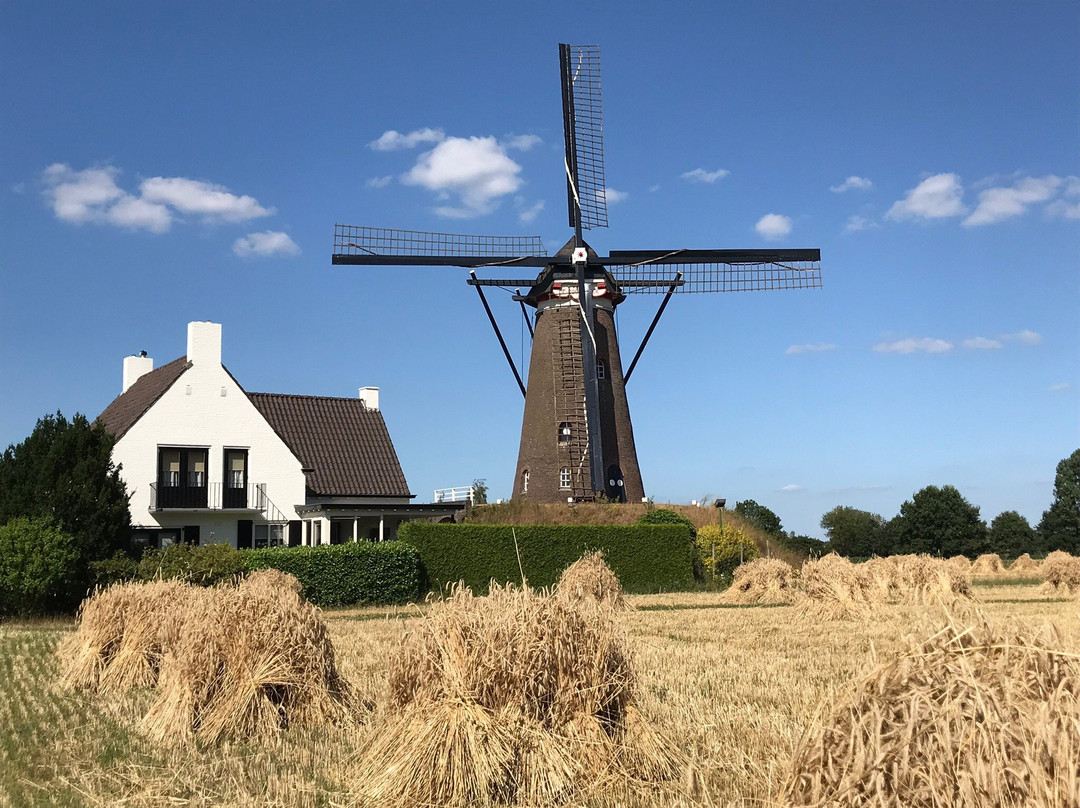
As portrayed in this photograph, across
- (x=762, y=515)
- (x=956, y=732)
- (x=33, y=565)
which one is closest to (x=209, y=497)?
(x=33, y=565)

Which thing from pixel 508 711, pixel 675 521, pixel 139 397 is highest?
pixel 139 397

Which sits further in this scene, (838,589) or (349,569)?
(349,569)

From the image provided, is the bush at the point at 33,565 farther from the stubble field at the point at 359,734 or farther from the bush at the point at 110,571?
the stubble field at the point at 359,734

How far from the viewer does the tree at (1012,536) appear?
227ft

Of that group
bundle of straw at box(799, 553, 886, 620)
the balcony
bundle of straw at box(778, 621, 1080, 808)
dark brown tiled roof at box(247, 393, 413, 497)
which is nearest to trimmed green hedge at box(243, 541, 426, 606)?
the balcony

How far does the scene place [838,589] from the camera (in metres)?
20.4

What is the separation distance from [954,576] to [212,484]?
80.3 ft

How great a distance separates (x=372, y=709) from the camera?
30.7ft

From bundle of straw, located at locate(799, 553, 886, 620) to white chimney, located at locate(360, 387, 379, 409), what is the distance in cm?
2340

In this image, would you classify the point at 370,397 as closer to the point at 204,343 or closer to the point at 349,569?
the point at 204,343

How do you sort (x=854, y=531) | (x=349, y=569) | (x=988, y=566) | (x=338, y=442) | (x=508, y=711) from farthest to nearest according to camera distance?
(x=854, y=531)
(x=988, y=566)
(x=338, y=442)
(x=349, y=569)
(x=508, y=711)

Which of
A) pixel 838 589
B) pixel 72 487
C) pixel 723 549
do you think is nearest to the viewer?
pixel 838 589

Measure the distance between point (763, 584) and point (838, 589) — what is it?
240 inches

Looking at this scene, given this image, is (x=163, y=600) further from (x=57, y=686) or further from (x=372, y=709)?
(x=372, y=709)
